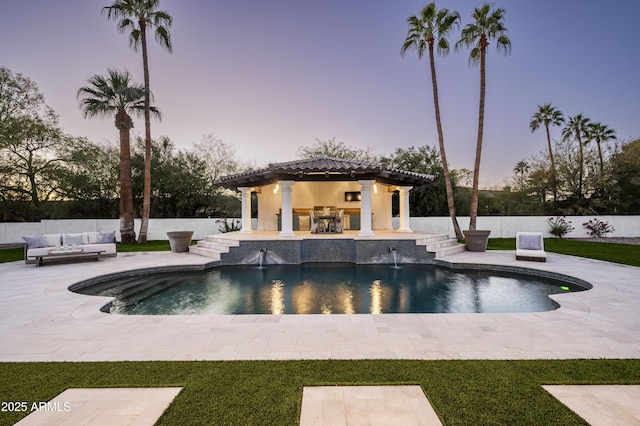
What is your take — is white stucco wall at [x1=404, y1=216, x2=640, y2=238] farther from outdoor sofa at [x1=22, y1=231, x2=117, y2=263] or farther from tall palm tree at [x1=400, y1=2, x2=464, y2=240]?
outdoor sofa at [x1=22, y1=231, x2=117, y2=263]

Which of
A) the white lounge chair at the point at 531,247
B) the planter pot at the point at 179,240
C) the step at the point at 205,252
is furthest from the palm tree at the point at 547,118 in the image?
the planter pot at the point at 179,240

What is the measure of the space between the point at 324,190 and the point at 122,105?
37.6 feet

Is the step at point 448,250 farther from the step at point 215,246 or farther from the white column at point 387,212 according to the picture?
the step at point 215,246

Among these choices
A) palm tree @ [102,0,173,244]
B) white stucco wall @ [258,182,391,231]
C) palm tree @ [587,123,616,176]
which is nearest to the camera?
palm tree @ [102,0,173,244]

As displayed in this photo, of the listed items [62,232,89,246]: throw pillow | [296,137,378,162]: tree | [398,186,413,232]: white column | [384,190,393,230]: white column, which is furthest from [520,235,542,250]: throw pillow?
[296,137,378,162]: tree

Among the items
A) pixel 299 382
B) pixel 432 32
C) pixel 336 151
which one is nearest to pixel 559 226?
pixel 432 32

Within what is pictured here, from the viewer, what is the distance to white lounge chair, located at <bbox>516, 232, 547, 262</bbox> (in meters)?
9.12

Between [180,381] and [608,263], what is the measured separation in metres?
11.7

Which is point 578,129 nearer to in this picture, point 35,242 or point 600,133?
point 600,133

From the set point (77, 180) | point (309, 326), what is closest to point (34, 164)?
point (77, 180)

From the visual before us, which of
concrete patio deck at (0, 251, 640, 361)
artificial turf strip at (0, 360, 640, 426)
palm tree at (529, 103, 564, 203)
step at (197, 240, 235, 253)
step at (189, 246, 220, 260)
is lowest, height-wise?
concrete patio deck at (0, 251, 640, 361)

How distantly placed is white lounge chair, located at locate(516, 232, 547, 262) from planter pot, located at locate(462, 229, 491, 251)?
1.68 metres

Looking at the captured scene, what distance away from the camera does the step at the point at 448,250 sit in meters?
10.3

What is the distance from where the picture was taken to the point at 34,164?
746 inches
